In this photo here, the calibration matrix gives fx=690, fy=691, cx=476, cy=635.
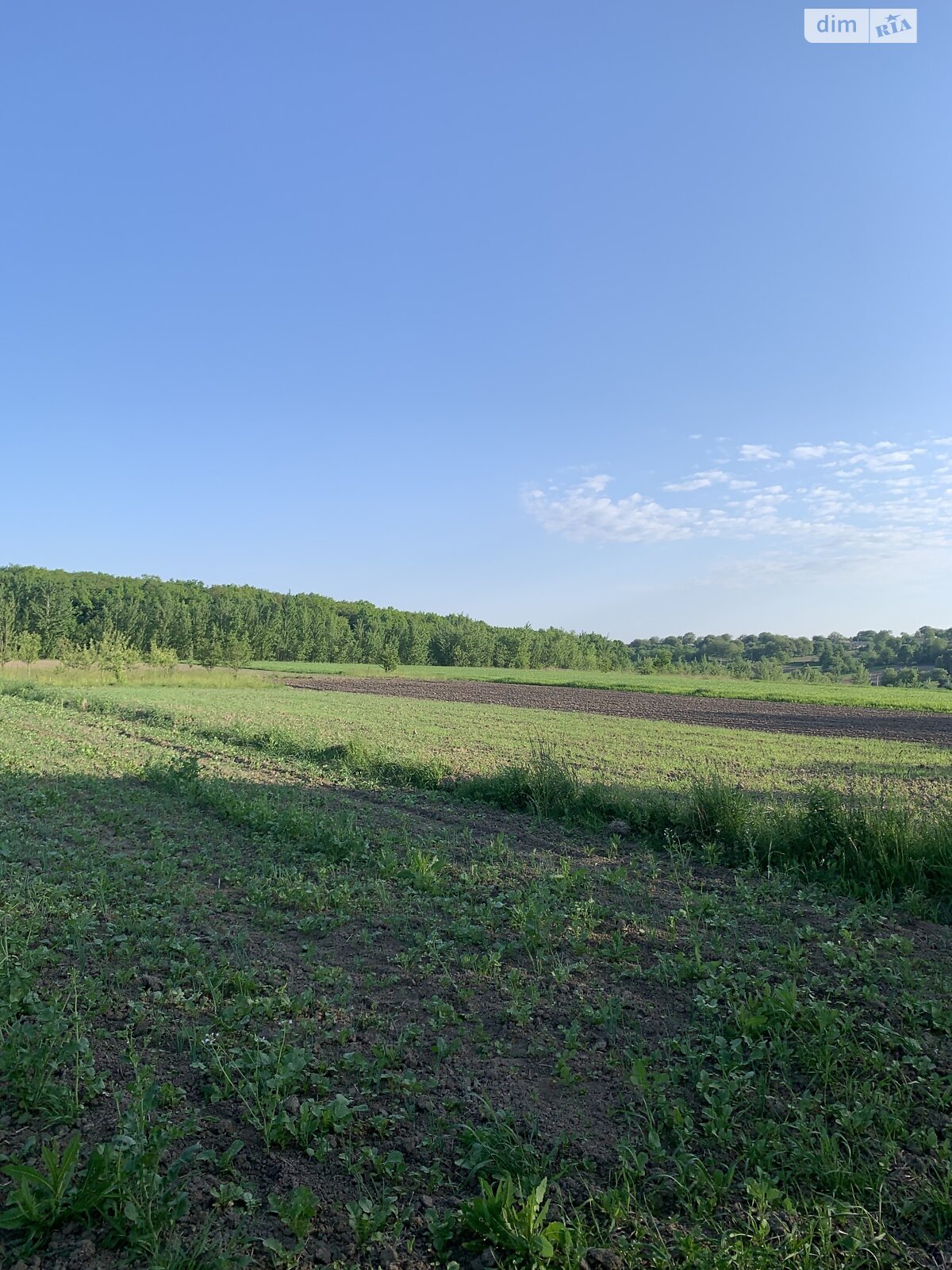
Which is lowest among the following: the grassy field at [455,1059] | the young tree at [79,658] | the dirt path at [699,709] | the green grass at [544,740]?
the dirt path at [699,709]

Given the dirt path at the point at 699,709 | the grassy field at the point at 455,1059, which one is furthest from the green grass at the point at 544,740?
the grassy field at the point at 455,1059

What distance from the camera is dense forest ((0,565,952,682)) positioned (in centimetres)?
8100

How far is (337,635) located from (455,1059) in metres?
101

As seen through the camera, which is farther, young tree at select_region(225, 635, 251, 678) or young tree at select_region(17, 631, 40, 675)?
young tree at select_region(225, 635, 251, 678)

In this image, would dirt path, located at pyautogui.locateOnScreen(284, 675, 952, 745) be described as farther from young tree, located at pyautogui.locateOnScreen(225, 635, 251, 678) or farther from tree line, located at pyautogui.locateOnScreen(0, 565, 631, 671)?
tree line, located at pyautogui.locateOnScreen(0, 565, 631, 671)

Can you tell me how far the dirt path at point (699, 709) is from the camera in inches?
1124

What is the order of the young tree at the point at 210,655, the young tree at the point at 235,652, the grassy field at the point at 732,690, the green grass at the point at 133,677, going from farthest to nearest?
the young tree at the point at 235,652, the young tree at the point at 210,655, the grassy field at the point at 732,690, the green grass at the point at 133,677

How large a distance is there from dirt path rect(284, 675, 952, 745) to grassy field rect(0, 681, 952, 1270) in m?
22.6

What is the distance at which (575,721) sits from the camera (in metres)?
27.5

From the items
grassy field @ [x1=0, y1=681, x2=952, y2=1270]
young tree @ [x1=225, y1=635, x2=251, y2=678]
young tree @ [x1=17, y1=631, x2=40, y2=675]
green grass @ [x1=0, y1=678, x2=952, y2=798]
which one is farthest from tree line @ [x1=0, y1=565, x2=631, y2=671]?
grassy field @ [x1=0, y1=681, x2=952, y2=1270]

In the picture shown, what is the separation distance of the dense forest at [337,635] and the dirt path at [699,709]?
19240mm

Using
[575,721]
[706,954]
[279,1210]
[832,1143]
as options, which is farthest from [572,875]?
[575,721]

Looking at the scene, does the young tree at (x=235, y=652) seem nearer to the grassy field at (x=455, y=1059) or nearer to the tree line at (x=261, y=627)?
the tree line at (x=261, y=627)

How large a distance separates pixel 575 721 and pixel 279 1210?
25.4m
